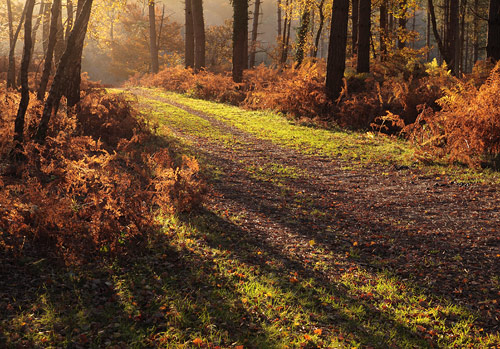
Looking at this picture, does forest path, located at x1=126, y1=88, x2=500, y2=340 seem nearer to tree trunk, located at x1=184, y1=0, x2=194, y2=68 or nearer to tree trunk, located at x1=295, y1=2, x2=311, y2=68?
tree trunk, located at x1=295, y1=2, x2=311, y2=68

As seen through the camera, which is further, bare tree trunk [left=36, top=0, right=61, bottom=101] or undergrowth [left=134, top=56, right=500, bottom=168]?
undergrowth [left=134, top=56, right=500, bottom=168]

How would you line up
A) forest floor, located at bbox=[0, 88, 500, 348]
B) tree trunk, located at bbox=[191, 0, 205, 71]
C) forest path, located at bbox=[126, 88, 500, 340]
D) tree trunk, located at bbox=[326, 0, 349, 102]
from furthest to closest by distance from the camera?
1. tree trunk, located at bbox=[191, 0, 205, 71]
2. tree trunk, located at bbox=[326, 0, 349, 102]
3. forest path, located at bbox=[126, 88, 500, 340]
4. forest floor, located at bbox=[0, 88, 500, 348]

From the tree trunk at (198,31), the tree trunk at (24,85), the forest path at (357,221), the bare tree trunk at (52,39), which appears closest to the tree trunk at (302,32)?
the tree trunk at (198,31)

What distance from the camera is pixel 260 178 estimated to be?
8516mm

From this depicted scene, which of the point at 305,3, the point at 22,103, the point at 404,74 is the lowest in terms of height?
the point at 22,103

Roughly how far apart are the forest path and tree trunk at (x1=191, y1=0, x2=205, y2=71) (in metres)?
14.4

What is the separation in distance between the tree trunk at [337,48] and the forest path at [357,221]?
4.84 metres

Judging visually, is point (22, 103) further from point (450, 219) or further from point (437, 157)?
point (437, 157)

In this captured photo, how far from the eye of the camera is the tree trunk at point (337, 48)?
1388cm

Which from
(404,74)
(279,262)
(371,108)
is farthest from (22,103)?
(404,74)

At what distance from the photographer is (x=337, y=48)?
46.3 feet

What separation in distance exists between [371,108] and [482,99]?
15.3ft

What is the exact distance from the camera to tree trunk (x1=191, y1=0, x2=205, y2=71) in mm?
22797

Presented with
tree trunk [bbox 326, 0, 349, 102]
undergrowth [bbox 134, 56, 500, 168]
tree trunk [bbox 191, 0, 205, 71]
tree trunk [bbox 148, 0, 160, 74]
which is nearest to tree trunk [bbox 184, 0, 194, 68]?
undergrowth [bbox 134, 56, 500, 168]
